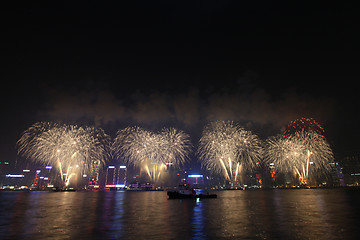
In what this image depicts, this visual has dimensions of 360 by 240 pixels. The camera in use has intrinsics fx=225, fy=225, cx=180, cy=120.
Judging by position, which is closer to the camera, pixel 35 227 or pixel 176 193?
pixel 35 227

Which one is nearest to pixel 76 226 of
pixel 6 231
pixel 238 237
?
pixel 6 231

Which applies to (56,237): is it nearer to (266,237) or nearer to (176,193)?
(266,237)

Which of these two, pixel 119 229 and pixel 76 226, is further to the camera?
pixel 76 226

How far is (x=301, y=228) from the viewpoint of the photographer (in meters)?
23.0

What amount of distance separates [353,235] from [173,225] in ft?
56.4

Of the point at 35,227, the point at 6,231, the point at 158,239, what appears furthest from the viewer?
the point at 35,227

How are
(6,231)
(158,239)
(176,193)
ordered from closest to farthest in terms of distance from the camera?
(158,239)
(6,231)
(176,193)

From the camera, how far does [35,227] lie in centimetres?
2423

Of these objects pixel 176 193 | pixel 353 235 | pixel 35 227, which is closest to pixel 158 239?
pixel 35 227

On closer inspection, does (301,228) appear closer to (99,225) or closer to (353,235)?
(353,235)

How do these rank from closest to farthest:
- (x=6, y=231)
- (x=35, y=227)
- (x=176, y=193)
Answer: (x=6, y=231) → (x=35, y=227) → (x=176, y=193)

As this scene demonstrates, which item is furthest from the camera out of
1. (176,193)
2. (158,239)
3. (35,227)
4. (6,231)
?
(176,193)

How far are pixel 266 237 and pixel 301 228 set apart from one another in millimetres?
6120

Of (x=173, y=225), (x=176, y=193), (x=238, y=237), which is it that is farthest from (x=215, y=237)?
(x=176, y=193)
